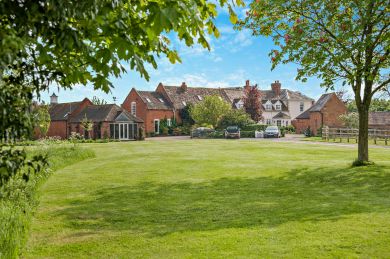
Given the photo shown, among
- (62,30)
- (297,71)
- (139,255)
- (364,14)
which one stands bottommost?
(139,255)

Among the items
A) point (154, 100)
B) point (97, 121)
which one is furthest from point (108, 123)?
point (154, 100)

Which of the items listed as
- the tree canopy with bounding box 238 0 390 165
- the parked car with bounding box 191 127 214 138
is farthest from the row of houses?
the tree canopy with bounding box 238 0 390 165

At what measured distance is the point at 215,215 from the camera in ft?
33.5

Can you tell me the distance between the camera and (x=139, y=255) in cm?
734

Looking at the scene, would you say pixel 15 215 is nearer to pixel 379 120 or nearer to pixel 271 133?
pixel 271 133

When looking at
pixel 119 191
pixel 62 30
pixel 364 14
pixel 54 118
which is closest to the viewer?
pixel 62 30

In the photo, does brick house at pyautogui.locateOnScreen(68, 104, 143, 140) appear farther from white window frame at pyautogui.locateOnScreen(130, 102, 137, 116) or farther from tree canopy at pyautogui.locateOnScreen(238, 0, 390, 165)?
tree canopy at pyautogui.locateOnScreen(238, 0, 390, 165)

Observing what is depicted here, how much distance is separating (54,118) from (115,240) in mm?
58746

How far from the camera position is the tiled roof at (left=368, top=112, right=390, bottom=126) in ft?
225

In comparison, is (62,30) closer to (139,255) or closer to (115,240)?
(139,255)

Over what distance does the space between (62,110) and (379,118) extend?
53627 mm

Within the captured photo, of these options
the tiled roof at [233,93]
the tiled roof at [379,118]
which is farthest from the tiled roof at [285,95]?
the tiled roof at [379,118]

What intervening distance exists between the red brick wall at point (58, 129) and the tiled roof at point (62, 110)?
717mm

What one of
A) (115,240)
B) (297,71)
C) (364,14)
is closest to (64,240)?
(115,240)
